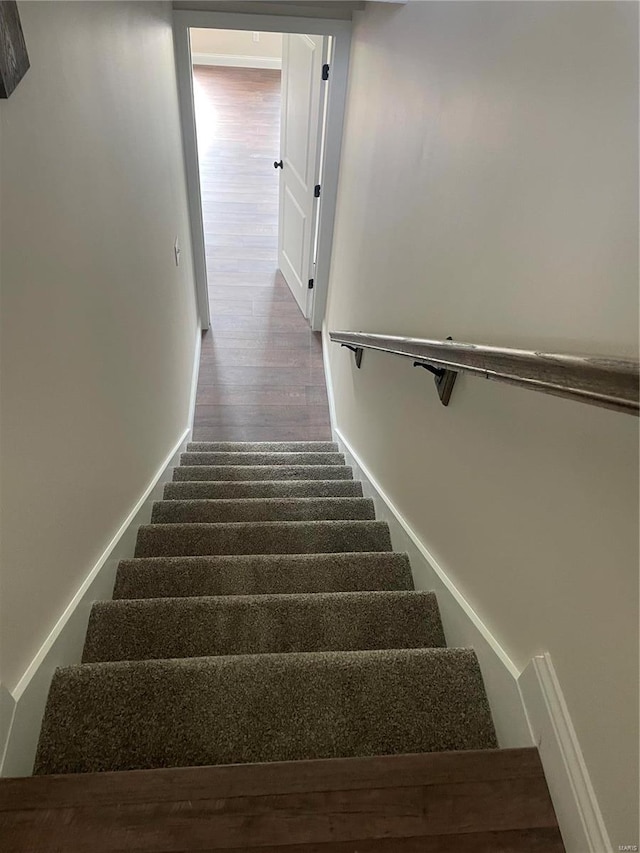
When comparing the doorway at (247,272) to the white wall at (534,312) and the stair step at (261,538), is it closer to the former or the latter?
the stair step at (261,538)

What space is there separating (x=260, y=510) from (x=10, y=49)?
178 centimetres

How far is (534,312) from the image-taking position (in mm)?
1050

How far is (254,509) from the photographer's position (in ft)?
7.72

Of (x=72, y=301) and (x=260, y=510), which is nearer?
(x=72, y=301)

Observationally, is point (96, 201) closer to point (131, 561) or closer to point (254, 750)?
point (131, 561)

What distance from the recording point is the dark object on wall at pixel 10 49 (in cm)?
88

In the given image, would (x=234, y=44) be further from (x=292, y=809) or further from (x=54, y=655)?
(x=292, y=809)

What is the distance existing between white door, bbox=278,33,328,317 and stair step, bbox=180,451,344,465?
191 centimetres

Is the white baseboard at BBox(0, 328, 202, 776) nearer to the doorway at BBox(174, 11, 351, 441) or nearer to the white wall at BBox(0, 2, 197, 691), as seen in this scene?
the white wall at BBox(0, 2, 197, 691)

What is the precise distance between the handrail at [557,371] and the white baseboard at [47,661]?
108 centimetres

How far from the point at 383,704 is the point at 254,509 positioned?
1306mm

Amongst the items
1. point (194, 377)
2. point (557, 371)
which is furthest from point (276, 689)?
point (194, 377)

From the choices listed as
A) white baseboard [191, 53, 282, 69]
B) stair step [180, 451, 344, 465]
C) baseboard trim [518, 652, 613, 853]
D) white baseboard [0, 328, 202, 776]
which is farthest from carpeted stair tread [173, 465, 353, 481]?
white baseboard [191, 53, 282, 69]

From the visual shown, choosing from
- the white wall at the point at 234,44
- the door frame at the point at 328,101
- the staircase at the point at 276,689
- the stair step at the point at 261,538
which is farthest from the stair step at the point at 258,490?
the white wall at the point at 234,44
